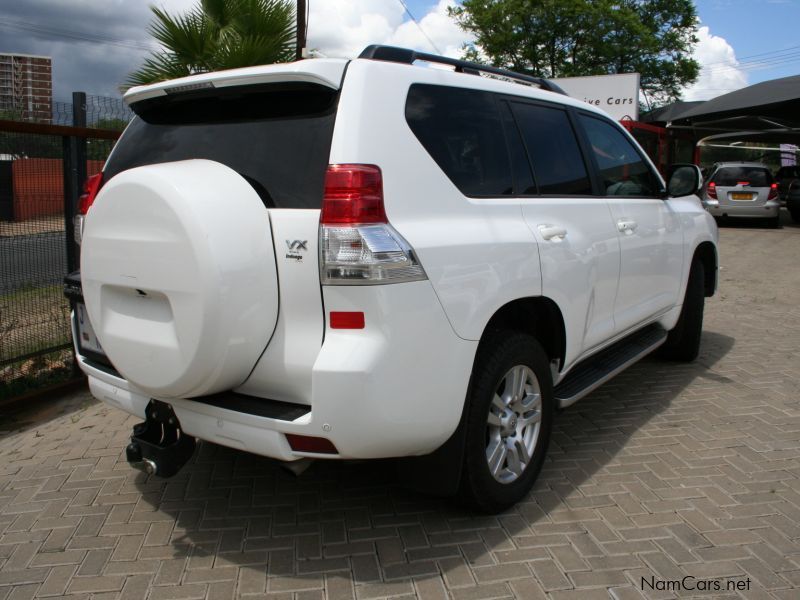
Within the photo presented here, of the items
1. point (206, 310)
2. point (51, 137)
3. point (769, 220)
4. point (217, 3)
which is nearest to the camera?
point (206, 310)

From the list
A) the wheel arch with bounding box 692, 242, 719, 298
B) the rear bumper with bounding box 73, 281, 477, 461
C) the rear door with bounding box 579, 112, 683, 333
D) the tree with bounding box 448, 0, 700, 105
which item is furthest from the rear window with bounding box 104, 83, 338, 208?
the tree with bounding box 448, 0, 700, 105

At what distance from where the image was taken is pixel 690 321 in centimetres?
557

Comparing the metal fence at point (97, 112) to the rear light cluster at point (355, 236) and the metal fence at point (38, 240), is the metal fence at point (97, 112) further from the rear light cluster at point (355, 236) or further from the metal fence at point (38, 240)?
the rear light cluster at point (355, 236)

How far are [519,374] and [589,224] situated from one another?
3.36 feet

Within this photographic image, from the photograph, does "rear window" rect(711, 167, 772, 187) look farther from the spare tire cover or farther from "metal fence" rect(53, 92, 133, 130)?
the spare tire cover

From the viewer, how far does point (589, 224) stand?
3.74 metres

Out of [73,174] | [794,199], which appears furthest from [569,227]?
[794,199]

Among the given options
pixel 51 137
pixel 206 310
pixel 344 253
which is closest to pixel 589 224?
pixel 344 253

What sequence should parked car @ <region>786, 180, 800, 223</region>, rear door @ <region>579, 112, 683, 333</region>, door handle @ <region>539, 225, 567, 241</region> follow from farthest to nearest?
1. parked car @ <region>786, 180, 800, 223</region>
2. rear door @ <region>579, 112, 683, 333</region>
3. door handle @ <region>539, 225, 567, 241</region>

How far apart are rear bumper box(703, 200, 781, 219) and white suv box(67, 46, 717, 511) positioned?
53.9 feet

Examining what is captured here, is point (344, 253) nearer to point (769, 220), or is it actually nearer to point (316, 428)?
point (316, 428)

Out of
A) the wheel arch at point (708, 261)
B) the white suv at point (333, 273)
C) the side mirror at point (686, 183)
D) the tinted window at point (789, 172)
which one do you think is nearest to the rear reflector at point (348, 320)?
the white suv at point (333, 273)

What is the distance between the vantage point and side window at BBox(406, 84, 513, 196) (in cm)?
281

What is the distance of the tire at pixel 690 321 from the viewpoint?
5504 mm
